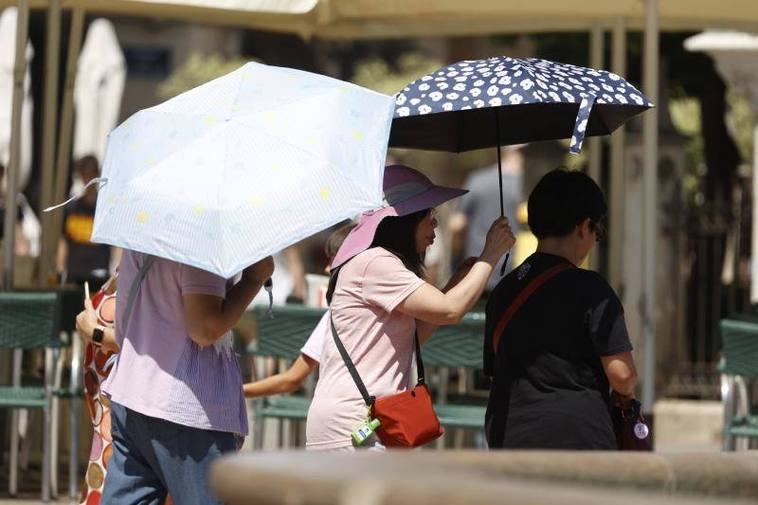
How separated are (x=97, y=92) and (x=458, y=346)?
25.4 ft

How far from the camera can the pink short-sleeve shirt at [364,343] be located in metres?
4.74

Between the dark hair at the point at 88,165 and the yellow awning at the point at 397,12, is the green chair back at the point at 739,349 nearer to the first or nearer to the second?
the yellow awning at the point at 397,12

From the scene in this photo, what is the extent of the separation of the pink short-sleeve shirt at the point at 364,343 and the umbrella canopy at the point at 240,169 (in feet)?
1.15

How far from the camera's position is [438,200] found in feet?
15.7

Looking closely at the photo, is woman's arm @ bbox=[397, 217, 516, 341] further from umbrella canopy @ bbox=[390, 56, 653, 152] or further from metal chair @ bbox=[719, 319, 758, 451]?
metal chair @ bbox=[719, 319, 758, 451]

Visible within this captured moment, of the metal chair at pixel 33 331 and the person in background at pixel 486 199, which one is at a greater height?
the person in background at pixel 486 199

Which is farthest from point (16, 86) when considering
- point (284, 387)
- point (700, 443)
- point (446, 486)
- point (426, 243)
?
point (446, 486)

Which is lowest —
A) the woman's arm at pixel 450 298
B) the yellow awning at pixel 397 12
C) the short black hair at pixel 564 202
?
the woman's arm at pixel 450 298

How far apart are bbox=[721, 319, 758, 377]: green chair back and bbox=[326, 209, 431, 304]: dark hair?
3.18 meters

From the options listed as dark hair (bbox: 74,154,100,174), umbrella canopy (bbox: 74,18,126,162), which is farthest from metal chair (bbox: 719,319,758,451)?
umbrella canopy (bbox: 74,18,126,162)

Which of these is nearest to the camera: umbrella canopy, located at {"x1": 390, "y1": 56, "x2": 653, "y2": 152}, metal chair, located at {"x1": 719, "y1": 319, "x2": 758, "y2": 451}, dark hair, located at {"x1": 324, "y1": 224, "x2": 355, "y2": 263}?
umbrella canopy, located at {"x1": 390, "y1": 56, "x2": 653, "y2": 152}

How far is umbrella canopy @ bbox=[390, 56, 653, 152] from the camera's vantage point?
495 centimetres

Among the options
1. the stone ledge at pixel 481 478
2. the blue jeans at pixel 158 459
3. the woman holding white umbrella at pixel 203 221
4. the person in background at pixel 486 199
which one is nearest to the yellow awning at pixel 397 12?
the person in background at pixel 486 199

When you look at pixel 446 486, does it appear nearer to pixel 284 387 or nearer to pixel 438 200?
pixel 438 200
